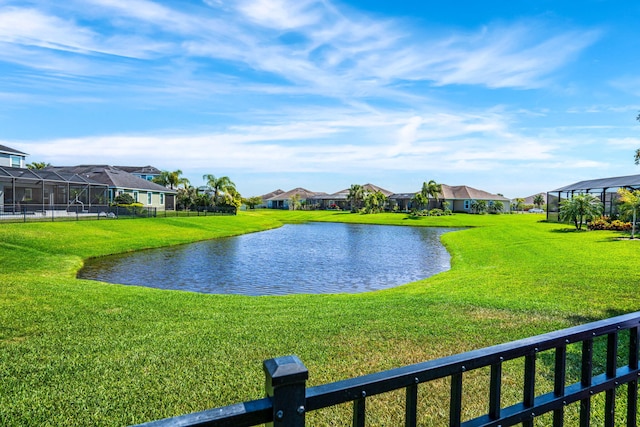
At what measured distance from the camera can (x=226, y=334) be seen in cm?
696

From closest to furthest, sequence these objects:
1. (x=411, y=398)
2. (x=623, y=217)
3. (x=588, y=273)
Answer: (x=411, y=398), (x=588, y=273), (x=623, y=217)

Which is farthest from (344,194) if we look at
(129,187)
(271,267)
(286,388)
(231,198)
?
(286,388)

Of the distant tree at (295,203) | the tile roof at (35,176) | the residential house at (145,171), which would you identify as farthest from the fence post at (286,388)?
the distant tree at (295,203)

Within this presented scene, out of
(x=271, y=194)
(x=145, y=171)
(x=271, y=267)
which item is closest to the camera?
(x=271, y=267)

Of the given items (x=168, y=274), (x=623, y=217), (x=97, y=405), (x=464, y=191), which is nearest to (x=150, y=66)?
(x=168, y=274)

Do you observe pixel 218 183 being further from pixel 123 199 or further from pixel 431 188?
pixel 431 188

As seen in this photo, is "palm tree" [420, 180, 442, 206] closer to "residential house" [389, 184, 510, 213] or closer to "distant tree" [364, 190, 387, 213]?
"residential house" [389, 184, 510, 213]

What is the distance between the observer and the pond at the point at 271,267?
15383mm

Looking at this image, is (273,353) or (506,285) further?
(506,285)

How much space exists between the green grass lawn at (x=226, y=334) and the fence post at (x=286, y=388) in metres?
3.25

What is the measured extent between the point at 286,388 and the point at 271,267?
18.3m

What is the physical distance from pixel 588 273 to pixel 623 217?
79.4ft

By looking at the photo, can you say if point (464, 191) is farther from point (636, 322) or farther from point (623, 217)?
point (636, 322)

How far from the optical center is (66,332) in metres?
6.86
